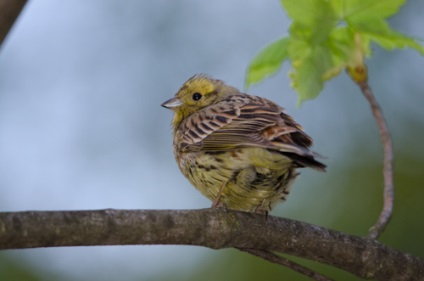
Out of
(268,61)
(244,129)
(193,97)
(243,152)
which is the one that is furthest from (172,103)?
(268,61)

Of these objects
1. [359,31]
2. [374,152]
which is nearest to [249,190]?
[359,31]

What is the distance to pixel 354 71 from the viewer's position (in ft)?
14.1

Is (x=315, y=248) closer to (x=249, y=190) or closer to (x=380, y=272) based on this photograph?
(x=380, y=272)

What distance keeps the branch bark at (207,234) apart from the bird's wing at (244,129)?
40 cm

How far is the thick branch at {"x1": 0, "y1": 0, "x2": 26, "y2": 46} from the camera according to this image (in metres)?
2.42

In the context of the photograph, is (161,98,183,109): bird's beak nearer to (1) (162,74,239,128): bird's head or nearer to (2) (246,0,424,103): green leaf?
(1) (162,74,239,128): bird's head

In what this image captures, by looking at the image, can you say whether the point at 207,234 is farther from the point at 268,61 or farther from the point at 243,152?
the point at 243,152

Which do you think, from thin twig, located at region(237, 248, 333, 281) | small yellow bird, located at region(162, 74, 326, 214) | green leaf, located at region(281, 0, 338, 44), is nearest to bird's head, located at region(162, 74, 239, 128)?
small yellow bird, located at region(162, 74, 326, 214)

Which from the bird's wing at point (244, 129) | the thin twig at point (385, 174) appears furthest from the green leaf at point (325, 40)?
the bird's wing at point (244, 129)

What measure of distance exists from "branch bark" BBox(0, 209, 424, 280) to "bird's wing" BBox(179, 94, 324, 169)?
15.7 inches

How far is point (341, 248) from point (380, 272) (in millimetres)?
249

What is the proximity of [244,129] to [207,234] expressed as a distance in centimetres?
143

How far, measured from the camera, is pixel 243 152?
16.4 ft

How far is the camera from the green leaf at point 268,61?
163 inches
